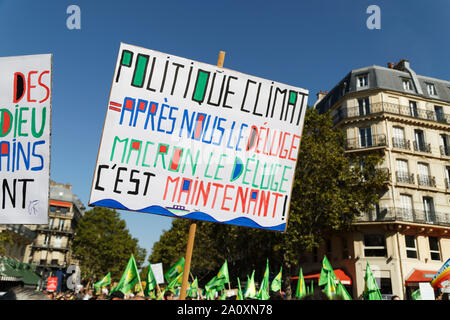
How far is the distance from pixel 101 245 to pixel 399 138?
46.9 meters

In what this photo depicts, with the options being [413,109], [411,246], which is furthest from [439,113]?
[411,246]

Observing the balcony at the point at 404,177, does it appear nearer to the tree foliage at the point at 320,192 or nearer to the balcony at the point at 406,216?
the tree foliage at the point at 320,192

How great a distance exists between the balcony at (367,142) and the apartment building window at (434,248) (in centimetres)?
881

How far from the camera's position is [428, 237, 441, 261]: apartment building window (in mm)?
27641

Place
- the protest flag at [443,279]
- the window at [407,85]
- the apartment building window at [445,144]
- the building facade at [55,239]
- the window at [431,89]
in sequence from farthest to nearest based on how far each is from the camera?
the building facade at [55,239], the window at [431,89], the window at [407,85], the apartment building window at [445,144], the protest flag at [443,279]

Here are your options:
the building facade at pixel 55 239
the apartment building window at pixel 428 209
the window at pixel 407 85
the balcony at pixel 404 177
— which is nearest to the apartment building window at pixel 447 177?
the apartment building window at pixel 428 209

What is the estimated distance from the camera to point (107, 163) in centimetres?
372

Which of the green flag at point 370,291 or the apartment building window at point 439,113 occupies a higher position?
the apartment building window at point 439,113

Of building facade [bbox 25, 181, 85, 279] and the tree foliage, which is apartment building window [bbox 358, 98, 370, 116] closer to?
the tree foliage

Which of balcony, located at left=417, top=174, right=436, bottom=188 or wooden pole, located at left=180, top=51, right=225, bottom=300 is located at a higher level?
balcony, located at left=417, top=174, right=436, bottom=188

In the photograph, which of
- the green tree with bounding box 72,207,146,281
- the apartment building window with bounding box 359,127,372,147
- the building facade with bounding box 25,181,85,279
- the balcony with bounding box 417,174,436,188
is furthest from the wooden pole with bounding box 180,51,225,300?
the building facade with bounding box 25,181,85,279

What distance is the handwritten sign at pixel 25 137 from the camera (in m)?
3.43

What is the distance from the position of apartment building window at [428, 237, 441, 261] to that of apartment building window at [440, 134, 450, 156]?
8053 millimetres
